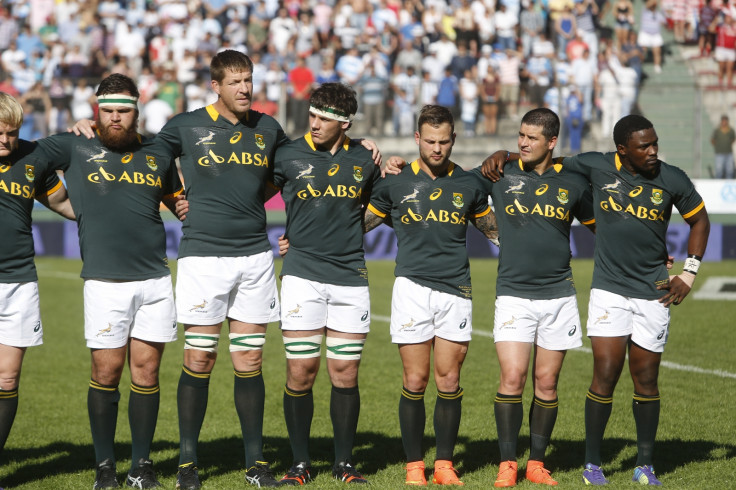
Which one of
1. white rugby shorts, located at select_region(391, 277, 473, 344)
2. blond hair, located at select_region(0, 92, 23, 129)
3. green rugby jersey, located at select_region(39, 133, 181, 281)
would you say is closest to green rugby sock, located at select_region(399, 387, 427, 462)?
white rugby shorts, located at select_region(391, 277, 473, 344)

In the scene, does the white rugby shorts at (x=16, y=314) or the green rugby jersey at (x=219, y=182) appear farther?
the green rugby jersey at (x=219, y=182)

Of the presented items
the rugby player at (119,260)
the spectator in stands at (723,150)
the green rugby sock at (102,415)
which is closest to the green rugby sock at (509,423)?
the rugby player at (119,260)

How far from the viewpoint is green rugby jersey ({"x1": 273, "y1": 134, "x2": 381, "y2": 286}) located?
6188mm

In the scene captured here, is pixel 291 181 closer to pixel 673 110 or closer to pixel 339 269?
pixel 339 269

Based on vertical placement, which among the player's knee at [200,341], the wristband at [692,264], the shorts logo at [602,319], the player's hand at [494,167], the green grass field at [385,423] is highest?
the player's hand at [494,167]

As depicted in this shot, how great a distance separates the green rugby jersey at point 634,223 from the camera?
6156 mm

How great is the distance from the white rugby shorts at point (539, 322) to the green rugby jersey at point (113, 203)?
2.29m

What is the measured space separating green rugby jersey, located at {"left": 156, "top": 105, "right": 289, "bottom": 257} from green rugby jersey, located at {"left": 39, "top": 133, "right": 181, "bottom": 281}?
216 millimetres

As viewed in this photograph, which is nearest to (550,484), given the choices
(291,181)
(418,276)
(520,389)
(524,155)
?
(520,389)

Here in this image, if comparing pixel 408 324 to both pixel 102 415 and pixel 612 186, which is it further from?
pixel 102 415

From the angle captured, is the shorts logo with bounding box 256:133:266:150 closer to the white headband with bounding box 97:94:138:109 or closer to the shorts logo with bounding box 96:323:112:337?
the white headband with bounding box 97:94:138:109

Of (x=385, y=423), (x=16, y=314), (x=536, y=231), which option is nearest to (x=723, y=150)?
(x=385, y=423)

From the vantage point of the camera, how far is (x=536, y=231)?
243 inches

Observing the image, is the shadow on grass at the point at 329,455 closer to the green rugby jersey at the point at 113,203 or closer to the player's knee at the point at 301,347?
the player's knee at the point at 301,347
